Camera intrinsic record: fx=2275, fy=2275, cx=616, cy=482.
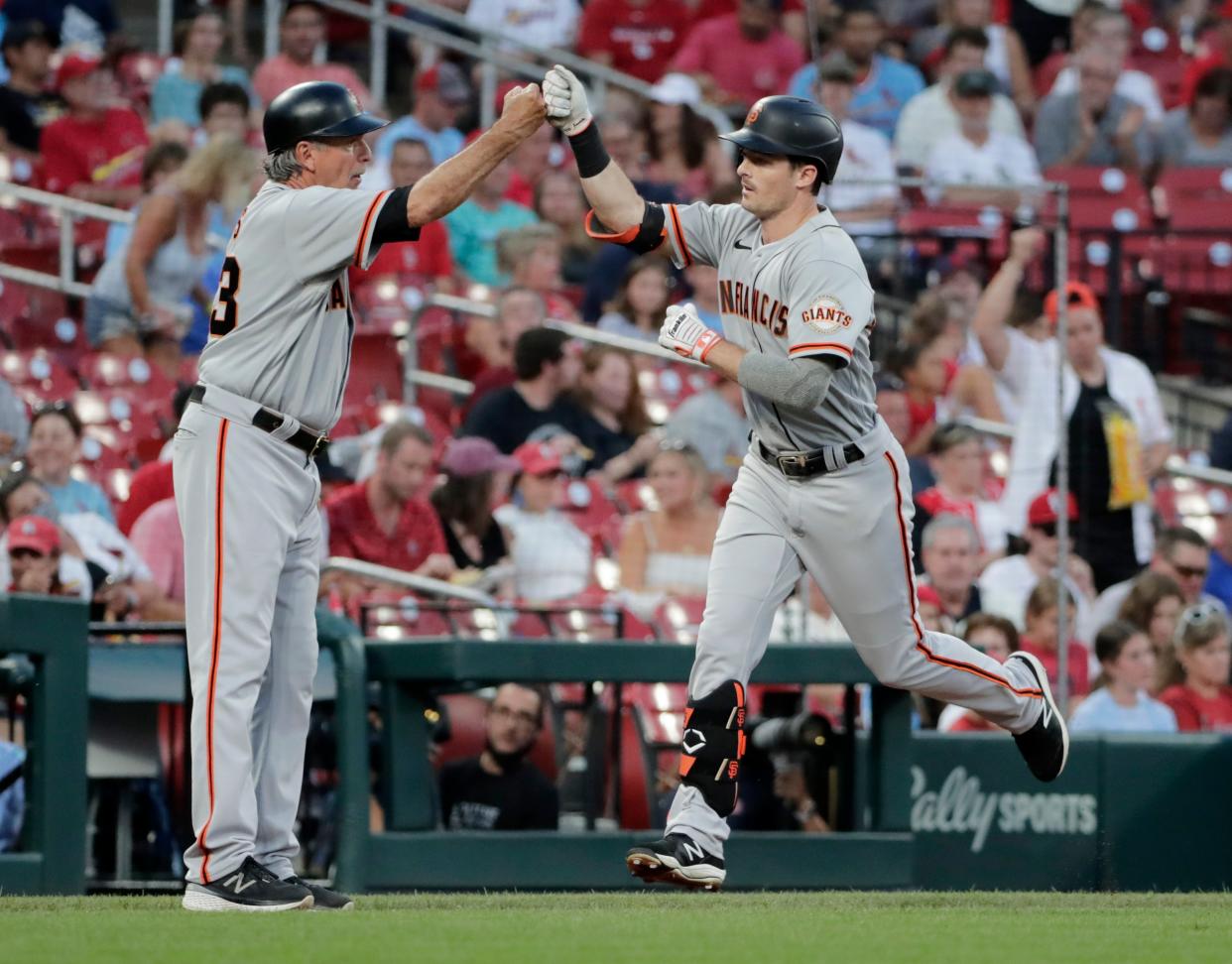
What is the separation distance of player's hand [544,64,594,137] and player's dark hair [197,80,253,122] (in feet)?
21.2

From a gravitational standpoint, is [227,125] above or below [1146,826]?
above

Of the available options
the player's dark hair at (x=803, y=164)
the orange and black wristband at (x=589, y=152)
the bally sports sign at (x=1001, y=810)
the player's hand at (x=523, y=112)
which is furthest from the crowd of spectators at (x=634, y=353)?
the player's hand at (x=523, y=112)

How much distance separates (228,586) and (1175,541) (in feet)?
19.9

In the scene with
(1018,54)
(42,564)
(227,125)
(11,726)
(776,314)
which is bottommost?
(11,726)

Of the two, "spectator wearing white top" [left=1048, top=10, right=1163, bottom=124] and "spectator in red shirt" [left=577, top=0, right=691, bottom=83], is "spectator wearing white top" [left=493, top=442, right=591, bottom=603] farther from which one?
"spectator wearing white top" [left=1048, top=10, right=1163, bottom=124]

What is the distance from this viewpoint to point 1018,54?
15.3 meters

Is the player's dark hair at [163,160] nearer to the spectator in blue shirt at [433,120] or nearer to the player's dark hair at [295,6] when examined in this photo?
the spectator in blue shirt at [433,120]

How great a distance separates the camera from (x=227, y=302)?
5.73m

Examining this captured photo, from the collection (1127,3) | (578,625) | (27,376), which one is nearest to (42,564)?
(578,625)

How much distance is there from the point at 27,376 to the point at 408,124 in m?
3.60

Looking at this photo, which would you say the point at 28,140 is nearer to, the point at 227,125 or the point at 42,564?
the point at 227,125

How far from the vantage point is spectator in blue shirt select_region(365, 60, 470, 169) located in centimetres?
1323

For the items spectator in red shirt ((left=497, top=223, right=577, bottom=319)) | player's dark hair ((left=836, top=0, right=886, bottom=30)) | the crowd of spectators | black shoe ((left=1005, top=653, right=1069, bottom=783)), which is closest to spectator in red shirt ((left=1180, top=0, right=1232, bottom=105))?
the crowd of spectators

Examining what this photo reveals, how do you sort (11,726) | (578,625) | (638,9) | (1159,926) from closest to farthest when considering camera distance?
(1159,926) → (11,726) → (578,625) → (638,9)
